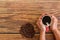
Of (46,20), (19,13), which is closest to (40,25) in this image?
(46,20)

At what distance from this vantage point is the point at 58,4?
1.32m

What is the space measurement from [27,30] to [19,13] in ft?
0.49

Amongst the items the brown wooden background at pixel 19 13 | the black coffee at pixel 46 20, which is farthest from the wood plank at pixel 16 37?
the black coffee at pixel 46 20

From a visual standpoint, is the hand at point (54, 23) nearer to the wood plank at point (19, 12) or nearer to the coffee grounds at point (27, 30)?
the wood plank at point (19, 12)

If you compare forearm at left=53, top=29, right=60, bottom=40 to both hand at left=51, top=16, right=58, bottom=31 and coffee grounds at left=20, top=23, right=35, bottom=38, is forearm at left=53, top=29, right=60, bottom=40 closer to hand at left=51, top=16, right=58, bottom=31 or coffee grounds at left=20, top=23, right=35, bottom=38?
hand at left=51, top=16, right=58, bottom=31

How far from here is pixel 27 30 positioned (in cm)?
128

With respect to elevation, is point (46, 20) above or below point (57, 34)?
above

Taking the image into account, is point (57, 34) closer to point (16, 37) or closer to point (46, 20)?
point (46, 20)

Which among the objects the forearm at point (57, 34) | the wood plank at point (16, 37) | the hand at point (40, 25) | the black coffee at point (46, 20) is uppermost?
the black coffee at point (46, 20)

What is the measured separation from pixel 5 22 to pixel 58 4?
17.5 inches

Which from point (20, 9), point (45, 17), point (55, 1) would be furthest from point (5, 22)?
point (55, 1)

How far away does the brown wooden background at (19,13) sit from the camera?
1.27 metres

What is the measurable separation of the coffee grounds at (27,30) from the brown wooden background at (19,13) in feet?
0.08

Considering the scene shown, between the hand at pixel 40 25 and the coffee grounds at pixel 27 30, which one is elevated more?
the hand at pixel 40 25
